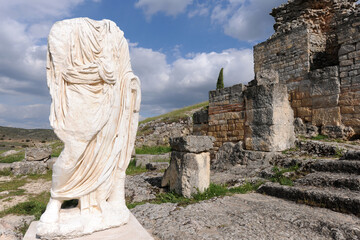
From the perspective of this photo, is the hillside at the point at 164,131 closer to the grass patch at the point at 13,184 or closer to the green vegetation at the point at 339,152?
the grass patch at the point at 13,184

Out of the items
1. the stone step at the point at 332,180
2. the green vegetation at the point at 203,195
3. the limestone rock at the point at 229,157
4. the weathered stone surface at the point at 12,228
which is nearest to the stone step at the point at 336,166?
the stone step at the point at 332,180

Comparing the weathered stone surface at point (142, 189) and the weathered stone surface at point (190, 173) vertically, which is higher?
the weathered stone surface at point (190, 173)

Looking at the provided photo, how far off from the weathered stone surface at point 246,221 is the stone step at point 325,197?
0.13 meters

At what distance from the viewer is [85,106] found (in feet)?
7.06

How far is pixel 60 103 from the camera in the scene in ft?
7.02

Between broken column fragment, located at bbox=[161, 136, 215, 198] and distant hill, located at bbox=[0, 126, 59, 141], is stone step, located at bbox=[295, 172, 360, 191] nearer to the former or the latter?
broken column fragment, located at bbox=[161, 136, 215, 198]

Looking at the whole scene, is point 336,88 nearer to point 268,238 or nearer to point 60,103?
point 268,238

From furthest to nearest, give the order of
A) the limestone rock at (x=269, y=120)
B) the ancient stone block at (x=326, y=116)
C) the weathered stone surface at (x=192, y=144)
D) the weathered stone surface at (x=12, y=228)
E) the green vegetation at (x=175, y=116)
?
1. the green vegetation at (x=175, y=116)
2. the ancient stone block at (x=326, y=116)
3. the limestone rock at (x=269, y=120)
4. the weathered stone surface at (x=192, y=144)
5. the weathered stone surface at (x=12, y=228)

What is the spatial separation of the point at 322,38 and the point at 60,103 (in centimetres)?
1100

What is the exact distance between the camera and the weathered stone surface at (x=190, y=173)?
15.0ft

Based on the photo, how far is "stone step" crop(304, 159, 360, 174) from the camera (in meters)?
4.32

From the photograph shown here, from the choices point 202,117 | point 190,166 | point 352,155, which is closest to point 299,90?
point 202,117

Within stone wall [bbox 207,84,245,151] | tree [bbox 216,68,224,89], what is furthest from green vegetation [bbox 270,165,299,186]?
tree [bbox 216,68,224,89]

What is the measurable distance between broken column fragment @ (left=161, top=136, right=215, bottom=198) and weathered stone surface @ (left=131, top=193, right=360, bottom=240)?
717mm
